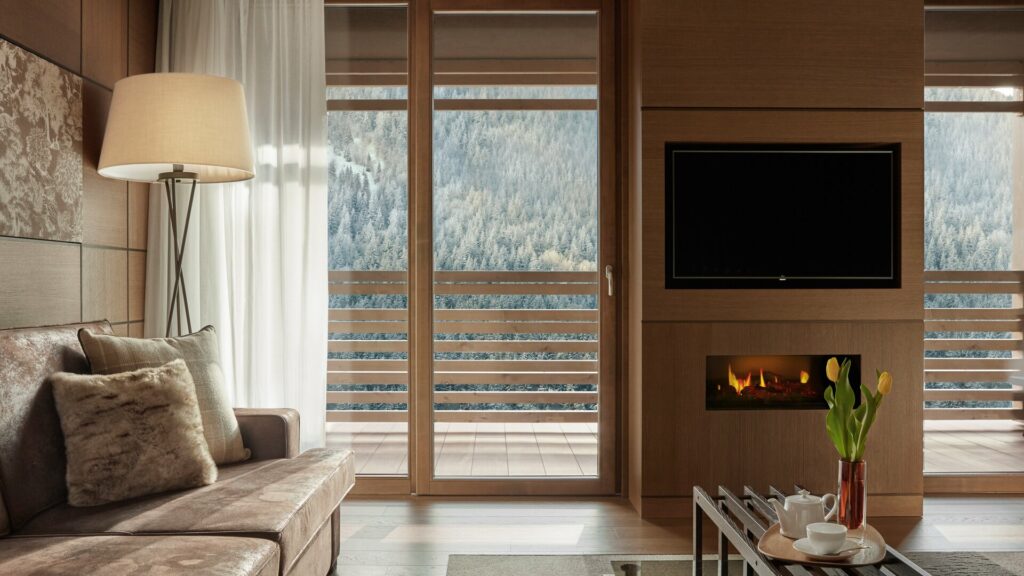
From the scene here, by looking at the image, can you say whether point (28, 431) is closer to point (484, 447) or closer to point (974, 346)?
point (484, 447)

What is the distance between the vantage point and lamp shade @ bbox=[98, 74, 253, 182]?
2.84m

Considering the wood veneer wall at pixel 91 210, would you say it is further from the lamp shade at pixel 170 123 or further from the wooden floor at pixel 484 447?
the wooden floor at pixel 484 447

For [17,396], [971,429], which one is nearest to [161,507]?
[17,396]

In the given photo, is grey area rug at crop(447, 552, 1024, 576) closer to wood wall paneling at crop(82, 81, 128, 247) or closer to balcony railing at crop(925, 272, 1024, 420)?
balcony railing at crop(925, 272, 1024, 420)

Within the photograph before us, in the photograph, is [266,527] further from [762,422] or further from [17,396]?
[762,422]

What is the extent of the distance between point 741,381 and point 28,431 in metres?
2.82

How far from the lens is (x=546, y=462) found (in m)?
3.87

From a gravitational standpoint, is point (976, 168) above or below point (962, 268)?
above

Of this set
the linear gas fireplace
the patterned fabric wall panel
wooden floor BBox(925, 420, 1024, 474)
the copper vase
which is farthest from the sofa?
wooden floor BBox(925, 420, 1024, 474)

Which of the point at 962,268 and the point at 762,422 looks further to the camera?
the point at 962,268

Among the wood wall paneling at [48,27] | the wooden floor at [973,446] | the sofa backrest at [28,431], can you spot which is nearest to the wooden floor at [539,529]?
the wooden floor at [973,446]

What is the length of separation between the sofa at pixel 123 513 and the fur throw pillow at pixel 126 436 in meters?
0.05

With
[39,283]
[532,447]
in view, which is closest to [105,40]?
[39,283]

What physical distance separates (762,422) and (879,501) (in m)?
0.66
